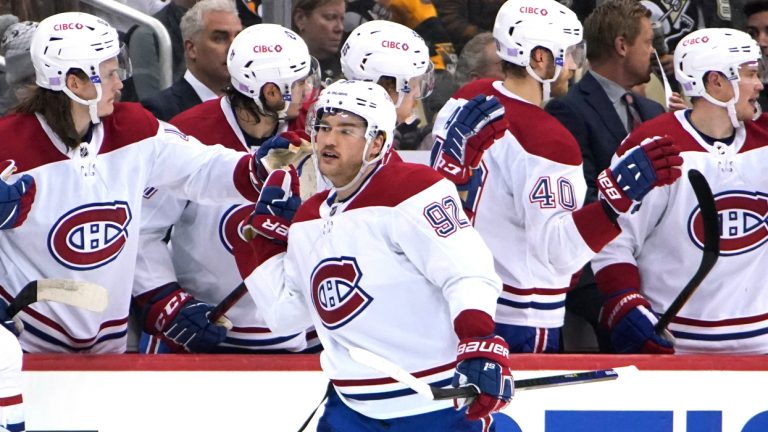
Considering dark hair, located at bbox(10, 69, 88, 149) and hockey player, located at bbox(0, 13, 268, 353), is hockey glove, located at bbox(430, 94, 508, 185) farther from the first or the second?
dark hair, located at bbox(10, 69, 88, 149)

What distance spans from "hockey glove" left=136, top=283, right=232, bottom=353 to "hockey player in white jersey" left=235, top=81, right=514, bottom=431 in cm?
70

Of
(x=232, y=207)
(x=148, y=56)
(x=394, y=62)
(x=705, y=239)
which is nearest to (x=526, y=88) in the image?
(x=394, y=62)

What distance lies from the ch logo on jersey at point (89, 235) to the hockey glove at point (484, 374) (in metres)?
1.22

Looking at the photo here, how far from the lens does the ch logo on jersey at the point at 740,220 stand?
4199 mm

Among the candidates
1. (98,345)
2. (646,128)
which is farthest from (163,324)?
(646,128)

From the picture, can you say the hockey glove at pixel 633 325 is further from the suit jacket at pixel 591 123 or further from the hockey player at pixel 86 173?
the hockey player at pixel 86 173

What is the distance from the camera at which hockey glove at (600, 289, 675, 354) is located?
4.18 meters

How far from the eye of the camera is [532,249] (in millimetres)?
4109

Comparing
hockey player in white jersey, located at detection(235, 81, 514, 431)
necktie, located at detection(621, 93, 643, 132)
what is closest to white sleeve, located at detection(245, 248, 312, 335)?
hockey player in white jersey, located at detection(235, 81, 514, 431)

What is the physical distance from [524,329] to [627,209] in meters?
0.53

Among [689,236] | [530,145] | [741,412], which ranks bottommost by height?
[741,412]

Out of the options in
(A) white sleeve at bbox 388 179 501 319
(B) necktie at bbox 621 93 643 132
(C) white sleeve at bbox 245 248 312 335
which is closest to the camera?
(A) white sleeve at bbox 388 179 501 319

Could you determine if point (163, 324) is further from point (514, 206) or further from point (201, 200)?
point (514, 206)

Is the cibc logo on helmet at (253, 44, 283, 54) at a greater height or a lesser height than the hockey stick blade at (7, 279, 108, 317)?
greater
